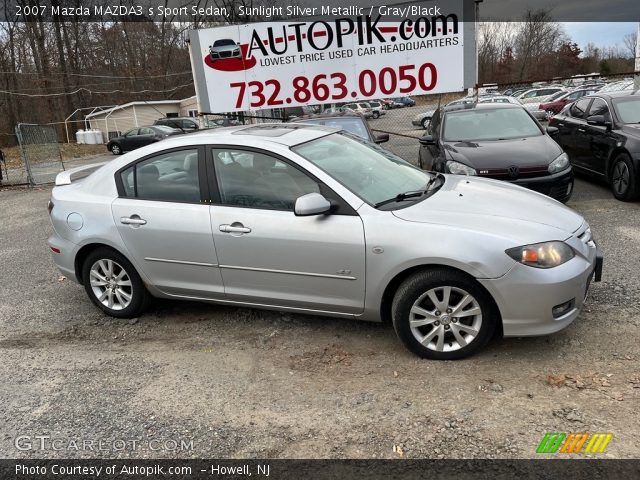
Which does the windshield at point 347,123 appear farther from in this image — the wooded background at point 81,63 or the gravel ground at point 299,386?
the wooded background at point 81,63

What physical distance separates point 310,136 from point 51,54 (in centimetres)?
3670

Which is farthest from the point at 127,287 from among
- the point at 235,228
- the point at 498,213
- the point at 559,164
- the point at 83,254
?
the point at 559,164

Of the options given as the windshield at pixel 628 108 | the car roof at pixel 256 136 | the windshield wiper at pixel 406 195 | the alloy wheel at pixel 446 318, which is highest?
the car roof at pixel 256 136

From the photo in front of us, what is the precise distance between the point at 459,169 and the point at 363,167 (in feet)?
9.33

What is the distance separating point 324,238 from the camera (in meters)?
3.52

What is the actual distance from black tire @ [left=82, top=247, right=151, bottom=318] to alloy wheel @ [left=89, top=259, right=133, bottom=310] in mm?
11

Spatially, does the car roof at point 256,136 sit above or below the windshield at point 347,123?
above

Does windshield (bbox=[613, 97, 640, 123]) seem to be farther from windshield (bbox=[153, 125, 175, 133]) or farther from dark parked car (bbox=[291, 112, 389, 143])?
windshield (bbox=[153, 125, 175, 133])

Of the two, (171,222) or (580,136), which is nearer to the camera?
(171,222)

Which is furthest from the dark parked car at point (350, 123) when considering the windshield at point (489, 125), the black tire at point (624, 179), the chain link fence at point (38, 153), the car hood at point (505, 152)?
the chain link fence at point (38, 153)

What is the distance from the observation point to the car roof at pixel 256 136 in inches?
157

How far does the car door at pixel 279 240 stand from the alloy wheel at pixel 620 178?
543 centimetres

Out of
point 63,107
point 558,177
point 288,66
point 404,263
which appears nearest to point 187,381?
point 404,263

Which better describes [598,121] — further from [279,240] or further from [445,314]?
[279,240]
